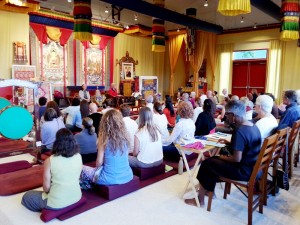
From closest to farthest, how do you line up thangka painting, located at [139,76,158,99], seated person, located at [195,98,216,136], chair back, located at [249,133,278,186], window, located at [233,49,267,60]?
chair back, located at [249,133,278,186] < seated person, located at [195,98,216,136] < window, located at [233,49,267,60] < thangka painting, located at [139,76,158,99]

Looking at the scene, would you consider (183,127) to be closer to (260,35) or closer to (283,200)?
(283,200)

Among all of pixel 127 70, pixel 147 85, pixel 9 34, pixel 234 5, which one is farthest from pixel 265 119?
pixel 127 70

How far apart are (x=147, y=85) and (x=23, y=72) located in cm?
A: 528

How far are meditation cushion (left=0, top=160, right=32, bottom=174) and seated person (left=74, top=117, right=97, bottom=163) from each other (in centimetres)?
100

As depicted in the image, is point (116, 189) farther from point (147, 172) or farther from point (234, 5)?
point (234, 5)

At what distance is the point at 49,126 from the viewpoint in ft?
14.6

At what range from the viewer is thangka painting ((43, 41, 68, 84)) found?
9617mm

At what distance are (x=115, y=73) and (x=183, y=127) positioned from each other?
853 centimetres

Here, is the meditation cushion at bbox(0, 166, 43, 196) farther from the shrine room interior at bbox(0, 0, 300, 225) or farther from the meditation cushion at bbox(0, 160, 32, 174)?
the meditation cushion at bbox(0, 160, 32, 174)

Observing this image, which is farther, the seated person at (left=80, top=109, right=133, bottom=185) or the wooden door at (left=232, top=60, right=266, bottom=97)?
the wooden door at (left=232, top=60, right=266, bottom=97)

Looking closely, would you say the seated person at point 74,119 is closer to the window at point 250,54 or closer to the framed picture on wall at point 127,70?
the framed picture on wall at point 127,70

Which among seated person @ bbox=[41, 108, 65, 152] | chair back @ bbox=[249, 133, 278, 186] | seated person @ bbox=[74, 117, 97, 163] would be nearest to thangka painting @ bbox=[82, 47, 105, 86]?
seated person @ bbox=[41, 108, 65, 152]

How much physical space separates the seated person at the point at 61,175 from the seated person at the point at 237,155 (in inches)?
55.5

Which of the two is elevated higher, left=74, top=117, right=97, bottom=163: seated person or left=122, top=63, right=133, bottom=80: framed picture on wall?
left=122, top=63, right=133, bottom=80: framed picture on wall
